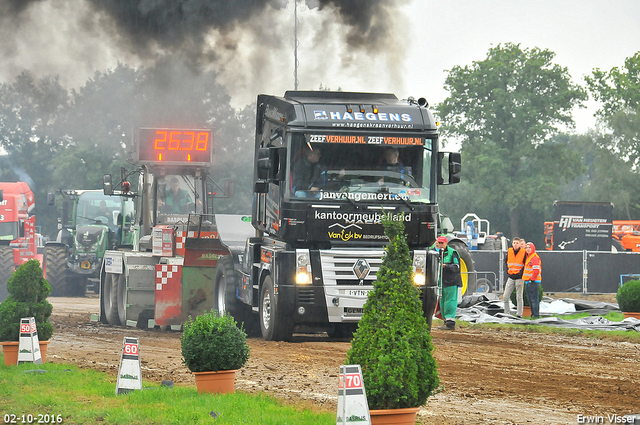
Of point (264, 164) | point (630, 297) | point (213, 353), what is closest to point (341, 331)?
point (264, 164)

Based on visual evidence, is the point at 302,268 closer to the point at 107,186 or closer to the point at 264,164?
the point at 264,164

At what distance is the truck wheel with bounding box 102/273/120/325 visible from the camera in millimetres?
17812

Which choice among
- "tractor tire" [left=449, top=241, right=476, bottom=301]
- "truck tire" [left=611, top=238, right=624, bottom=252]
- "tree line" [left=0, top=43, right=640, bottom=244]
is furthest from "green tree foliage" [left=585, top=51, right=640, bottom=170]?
"tractor tire" [left=449, top=241, right=476, bottom=301]

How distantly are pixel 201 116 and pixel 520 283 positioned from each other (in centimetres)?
1003

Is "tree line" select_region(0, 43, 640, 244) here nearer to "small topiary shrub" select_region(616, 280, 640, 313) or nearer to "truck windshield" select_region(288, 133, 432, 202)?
"small topiary shrub" select_region(616, 280, 640, 313)

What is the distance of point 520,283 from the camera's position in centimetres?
1923

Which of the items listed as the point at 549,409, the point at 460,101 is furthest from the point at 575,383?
the point at 460,101

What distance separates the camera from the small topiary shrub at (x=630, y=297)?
18016 millimetres

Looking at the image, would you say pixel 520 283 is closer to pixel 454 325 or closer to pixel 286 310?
pixel 454 325

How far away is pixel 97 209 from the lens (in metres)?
29.2

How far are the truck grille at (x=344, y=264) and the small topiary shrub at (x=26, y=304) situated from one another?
12.7ft

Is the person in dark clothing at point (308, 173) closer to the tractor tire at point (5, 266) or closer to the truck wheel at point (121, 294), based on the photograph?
the truck wheel at point (121, 294)

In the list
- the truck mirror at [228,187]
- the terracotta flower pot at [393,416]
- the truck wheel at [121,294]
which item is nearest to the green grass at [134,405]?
the terracotta flower pot at [393,416]

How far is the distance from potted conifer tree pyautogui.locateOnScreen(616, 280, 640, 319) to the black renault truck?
23.3 feet
